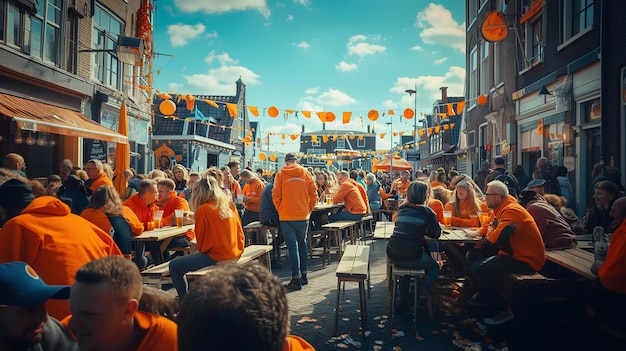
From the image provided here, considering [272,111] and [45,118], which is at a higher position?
[272,111]

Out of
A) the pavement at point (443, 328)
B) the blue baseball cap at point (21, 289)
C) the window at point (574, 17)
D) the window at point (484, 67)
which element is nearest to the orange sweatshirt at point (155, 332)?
the blue baseball cap at point (21, 289)

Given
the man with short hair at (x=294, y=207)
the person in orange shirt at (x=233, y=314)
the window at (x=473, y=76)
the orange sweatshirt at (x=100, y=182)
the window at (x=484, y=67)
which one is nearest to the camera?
the person in orange shirt at (x=233, y=314)

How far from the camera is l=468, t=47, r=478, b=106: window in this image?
17841mm

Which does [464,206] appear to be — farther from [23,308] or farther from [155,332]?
[23,308]

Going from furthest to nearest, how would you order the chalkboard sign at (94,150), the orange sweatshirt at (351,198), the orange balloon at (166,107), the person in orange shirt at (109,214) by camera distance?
the chalkboard sign at (94,150) → the orange balloon at (166,107) → the orange sweatshirt at (351,198) → the person in orange shirt at (109,214)

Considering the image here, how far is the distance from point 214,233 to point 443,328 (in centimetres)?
284

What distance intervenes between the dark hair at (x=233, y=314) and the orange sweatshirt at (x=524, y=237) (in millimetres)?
3993

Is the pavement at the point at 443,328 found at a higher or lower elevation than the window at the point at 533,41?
lower

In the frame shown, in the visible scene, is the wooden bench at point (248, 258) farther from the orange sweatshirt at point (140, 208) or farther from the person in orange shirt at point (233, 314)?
the person in orange shirt at point (233, 314)

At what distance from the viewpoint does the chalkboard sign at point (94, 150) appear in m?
11.9

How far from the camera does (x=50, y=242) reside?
93.9 inches

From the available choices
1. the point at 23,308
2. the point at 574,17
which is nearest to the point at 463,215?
the point at 23,308

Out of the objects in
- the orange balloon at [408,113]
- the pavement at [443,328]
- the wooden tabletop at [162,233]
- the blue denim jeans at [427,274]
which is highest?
the orange balloon at [408,113]

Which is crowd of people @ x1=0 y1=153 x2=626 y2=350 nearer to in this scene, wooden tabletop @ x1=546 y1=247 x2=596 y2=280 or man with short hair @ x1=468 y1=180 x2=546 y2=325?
man with short hair @ x1=468 y1=180 x2=546 y2=325
